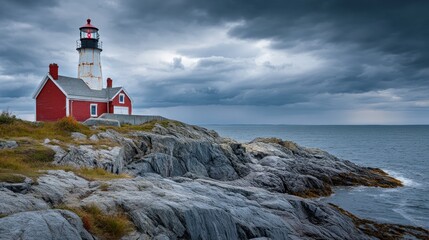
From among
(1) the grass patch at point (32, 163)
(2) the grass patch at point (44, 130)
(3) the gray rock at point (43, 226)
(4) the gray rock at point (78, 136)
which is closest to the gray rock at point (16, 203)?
(3) the gray rock at point (43, 226)

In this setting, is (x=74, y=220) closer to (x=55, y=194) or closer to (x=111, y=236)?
(x=111, y=236)

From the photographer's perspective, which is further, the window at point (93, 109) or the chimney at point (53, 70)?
the window at point (93, 109)

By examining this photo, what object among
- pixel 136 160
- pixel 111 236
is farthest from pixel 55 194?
pixel 136 160

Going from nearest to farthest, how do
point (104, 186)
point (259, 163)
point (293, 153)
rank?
point (104, 186) → point (259, 163) → point (293, 153)

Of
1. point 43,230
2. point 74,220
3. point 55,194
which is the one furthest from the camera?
point 55,194

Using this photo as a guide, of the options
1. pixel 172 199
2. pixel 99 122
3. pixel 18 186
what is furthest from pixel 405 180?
pixel 18 186

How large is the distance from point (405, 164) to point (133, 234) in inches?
2796

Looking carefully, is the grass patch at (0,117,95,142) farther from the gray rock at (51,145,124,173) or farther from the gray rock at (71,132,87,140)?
the gray rock at (51,145,124,173)

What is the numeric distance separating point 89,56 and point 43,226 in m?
45.0

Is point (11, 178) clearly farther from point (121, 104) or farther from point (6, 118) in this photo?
point (121, 104)

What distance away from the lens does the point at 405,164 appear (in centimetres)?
6900

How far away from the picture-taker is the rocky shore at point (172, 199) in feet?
36.0

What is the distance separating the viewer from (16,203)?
10.9 meters

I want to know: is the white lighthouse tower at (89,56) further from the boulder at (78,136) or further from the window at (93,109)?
the boulder at (78,136)
